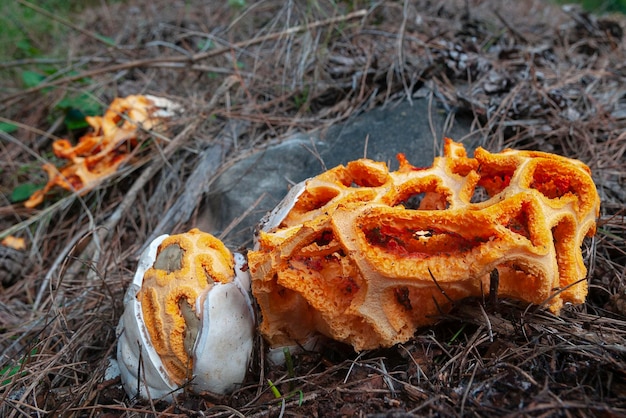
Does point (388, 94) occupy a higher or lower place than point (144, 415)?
higher

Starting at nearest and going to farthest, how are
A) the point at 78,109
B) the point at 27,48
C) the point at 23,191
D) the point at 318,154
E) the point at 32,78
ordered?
1. the point at 318,154
2. the point at 23,191
3. the point at 78,109
4. the point at 32,78
5. the point at 27,48

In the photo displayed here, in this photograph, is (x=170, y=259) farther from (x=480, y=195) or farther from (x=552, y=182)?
(x=480, y=195)

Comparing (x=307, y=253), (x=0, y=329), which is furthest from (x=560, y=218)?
(x=0, y=329)

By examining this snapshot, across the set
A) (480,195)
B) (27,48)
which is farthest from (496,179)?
(27,48)

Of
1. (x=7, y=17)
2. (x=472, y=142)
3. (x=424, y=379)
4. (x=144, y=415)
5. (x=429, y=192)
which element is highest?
(x=7, y=17)

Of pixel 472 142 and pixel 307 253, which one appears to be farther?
pixel 472 142

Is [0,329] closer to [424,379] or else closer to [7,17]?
[424,379]

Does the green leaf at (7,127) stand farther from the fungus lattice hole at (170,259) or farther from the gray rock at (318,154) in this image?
the fungus lattice hole at (170,259)
